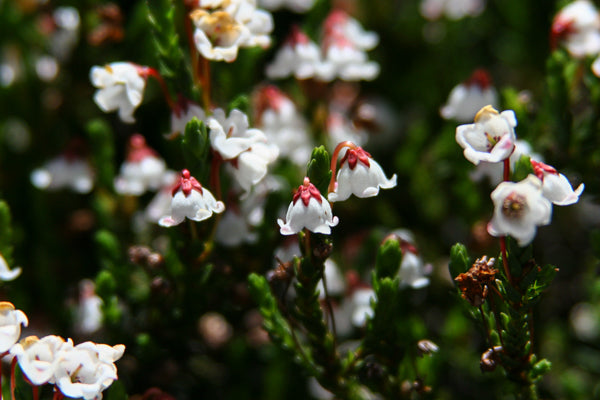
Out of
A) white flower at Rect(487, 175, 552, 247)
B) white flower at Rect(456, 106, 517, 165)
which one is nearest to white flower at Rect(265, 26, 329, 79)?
white flower at Rect(456, 106, 517, 165)

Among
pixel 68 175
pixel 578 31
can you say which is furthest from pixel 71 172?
pixel 578 31

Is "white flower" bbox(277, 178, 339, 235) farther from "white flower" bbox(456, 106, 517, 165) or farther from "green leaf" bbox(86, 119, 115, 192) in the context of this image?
"green leaf" bbox(86, 119, 115, 192)

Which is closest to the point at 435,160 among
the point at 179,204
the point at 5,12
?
the point at 179,204

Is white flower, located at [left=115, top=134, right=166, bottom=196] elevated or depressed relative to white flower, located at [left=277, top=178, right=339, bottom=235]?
depressed

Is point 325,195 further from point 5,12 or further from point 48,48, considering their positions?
point 5,12

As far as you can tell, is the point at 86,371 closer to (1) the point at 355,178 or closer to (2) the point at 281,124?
(1) the point at 355,178

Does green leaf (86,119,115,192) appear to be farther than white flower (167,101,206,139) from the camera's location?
Yes

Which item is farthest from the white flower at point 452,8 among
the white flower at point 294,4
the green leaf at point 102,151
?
the green leaf at point 102,151

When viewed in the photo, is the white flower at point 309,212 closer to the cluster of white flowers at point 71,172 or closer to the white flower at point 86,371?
the white flower at point 86,371
